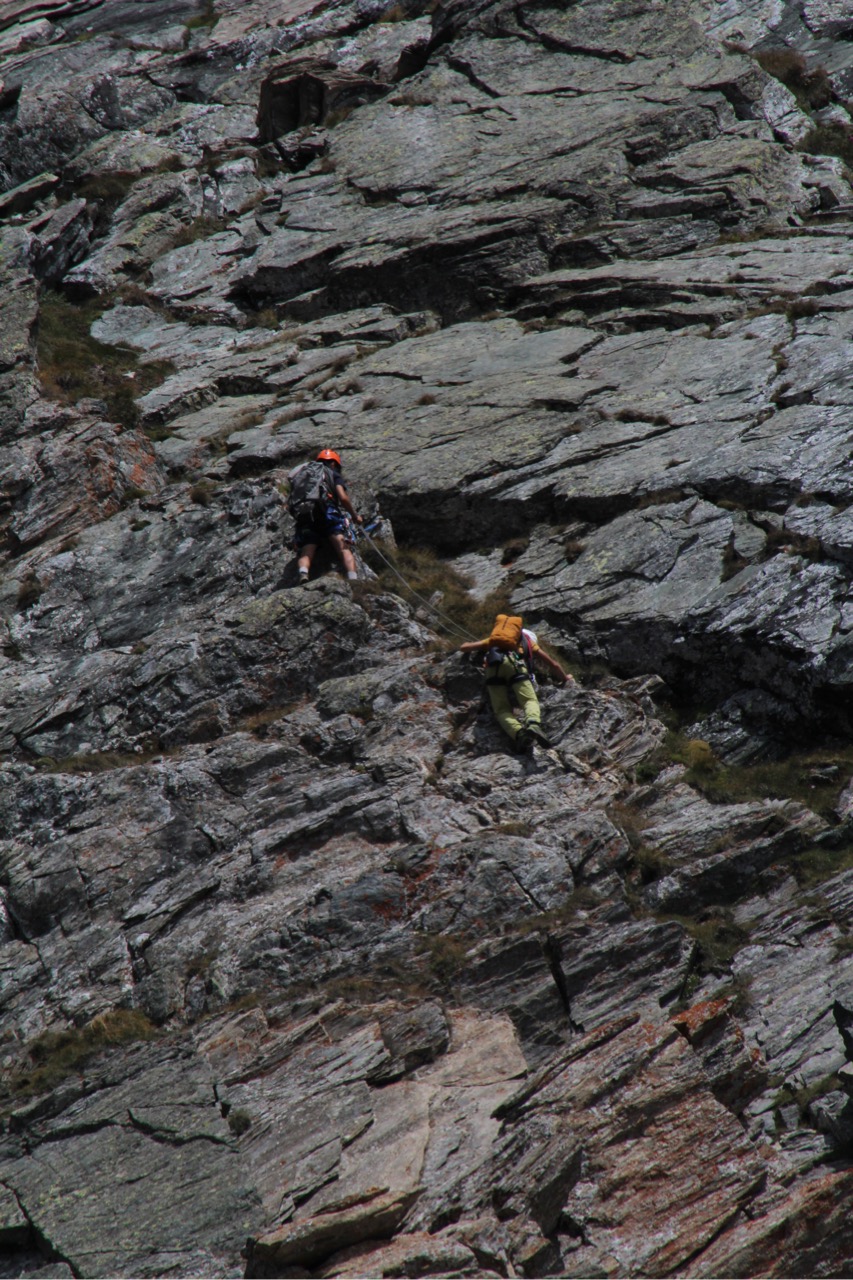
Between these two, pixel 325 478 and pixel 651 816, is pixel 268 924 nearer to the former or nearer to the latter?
pixel 651 816

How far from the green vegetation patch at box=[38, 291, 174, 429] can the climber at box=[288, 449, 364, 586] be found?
8067 mm

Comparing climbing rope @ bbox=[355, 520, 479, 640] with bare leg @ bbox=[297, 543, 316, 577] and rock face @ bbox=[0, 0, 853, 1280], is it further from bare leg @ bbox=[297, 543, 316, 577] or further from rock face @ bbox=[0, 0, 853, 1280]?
bare leg @ bbox=[297, 543, 316, 577]

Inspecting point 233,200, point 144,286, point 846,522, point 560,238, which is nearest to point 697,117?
point 560,238

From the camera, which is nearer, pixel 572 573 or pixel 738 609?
pixel 738 609

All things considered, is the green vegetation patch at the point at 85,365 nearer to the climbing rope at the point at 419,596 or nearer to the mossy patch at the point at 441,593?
the climbing rope at the point at 419,596

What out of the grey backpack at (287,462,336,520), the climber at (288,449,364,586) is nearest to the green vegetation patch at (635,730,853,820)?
the climber at (288,449,364,586)

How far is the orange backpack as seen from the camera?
16328 mm

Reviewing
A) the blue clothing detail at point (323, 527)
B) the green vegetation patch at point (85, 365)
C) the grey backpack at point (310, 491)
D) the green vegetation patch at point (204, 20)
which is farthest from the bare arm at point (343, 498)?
the green vegetation patch at point (204, 20)

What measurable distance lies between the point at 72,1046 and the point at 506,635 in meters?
8.63

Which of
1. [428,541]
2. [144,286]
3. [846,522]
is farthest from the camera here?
[144,286]

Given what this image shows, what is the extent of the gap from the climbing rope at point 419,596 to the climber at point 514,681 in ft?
6.71

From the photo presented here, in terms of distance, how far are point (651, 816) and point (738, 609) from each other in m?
4.24

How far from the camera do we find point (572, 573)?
19.4 meters

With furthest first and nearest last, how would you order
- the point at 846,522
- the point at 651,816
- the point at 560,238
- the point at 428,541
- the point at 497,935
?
1. the point at 560,238
2. the point at 428,541
3. the point at 846,522
4. the point at 651,816
5. the point at 497,935
